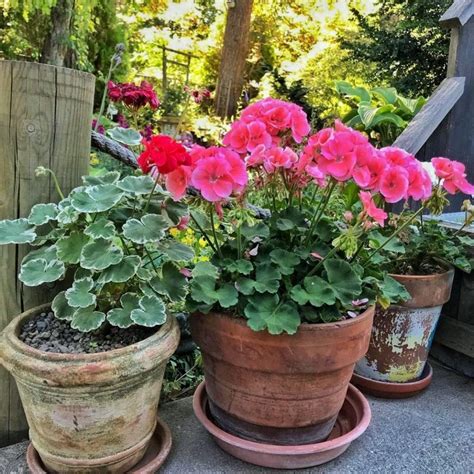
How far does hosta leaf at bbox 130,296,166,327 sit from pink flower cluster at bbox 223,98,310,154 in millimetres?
401

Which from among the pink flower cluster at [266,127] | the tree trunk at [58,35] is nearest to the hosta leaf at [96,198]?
the pink flower cluster at [266,127]

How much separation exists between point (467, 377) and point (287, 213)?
105 centimetres

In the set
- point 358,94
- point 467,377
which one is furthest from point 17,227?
point 358,94

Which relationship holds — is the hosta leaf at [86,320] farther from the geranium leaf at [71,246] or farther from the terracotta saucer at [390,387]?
the terracotta saucer at [390,387]

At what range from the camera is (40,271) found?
3.50ft

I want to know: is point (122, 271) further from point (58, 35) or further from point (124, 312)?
point (58, 35)

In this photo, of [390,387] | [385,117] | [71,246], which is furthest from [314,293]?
[385,117]

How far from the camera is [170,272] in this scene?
1.17 meters

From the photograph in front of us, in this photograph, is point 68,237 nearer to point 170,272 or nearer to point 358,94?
point 170,272

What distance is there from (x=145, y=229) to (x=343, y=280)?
0.47 meters

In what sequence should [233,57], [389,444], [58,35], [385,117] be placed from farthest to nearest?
[233,57] < [58,35] < [385,117] < [389,444]

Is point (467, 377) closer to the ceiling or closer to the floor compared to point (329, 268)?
closer to the floor

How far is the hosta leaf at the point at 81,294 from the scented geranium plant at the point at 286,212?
0.75ft

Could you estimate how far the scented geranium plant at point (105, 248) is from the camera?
1.03 m
